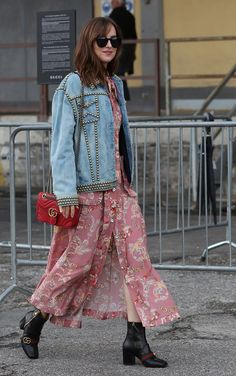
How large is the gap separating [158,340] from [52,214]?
45.2 inches

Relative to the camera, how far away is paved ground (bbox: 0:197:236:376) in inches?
236

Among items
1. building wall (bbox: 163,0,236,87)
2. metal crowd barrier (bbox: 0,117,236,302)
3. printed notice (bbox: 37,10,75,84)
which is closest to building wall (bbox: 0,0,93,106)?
building wall (bbox: 163,0,236,87)

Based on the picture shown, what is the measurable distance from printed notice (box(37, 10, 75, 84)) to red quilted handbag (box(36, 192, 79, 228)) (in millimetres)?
3959

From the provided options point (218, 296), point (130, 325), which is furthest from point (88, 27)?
point (218, 296)

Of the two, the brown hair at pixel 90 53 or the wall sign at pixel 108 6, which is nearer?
the brown hair at pixel 90 53

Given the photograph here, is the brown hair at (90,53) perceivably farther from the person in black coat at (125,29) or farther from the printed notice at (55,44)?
the person in black coat at (125,29)

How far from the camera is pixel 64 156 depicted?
588 cm

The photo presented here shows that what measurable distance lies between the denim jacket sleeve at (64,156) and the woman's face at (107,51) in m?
0.28

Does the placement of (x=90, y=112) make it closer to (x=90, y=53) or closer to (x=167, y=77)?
(x=90, y=53)

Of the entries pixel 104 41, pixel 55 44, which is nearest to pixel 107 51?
pixel 104 41

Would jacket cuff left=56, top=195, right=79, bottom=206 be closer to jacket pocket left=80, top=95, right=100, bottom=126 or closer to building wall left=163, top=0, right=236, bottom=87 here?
jacket pocket left=80, top=95, right=100, bottom=126

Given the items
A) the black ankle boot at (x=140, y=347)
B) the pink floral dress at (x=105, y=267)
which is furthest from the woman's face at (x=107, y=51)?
the black ankle boot at (x=140, y=347)

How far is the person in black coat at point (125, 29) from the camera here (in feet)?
45.4

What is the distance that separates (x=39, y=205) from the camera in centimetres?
611
